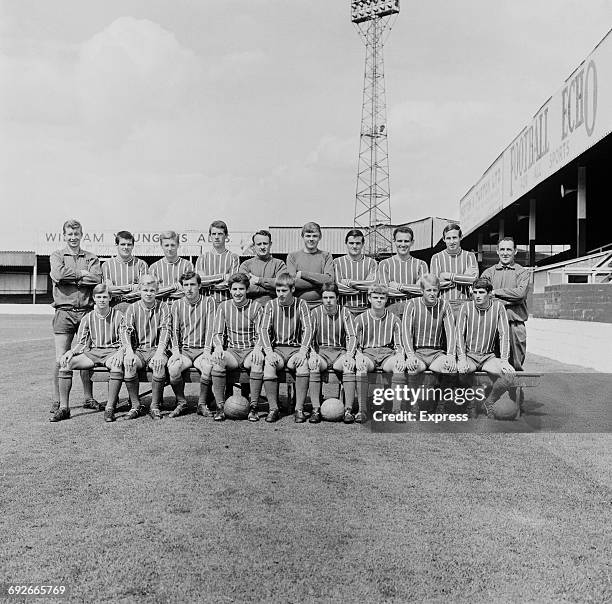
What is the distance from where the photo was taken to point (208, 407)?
269 inches

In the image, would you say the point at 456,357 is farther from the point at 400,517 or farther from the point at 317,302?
the point at 400,517

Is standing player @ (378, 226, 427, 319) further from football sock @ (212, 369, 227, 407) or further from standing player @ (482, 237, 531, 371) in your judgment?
football sock @ (212, 369, 227, 407)

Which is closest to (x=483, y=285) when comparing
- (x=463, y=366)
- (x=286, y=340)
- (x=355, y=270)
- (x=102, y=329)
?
(x=463, y=366)

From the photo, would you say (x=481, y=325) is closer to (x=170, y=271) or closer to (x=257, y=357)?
(x=257, y=357)

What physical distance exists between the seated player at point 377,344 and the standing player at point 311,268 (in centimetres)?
52

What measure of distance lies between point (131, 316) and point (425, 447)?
315cm

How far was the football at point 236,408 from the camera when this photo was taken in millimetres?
6406

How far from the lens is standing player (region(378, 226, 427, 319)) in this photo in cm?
671

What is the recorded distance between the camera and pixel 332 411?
630 cm

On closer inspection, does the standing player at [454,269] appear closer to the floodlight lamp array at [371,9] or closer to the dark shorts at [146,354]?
the dark shorts at [146,354]

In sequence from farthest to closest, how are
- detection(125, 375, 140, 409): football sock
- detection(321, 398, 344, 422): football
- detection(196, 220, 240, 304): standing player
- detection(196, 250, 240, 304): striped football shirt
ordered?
detection(196, 250, 240, 304): striped football shirt, detection(196, 220, 240, 304): standing player, detection(125, 375, 140, 409): football sock, detection(321, 398, 344, 422): football

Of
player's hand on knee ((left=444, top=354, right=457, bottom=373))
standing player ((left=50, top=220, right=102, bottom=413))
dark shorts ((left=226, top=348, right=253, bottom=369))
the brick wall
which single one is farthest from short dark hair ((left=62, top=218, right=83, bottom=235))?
the brick wall

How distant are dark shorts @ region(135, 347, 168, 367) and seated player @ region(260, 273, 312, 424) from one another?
104 centimetres

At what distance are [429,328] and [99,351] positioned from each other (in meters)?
3.23
